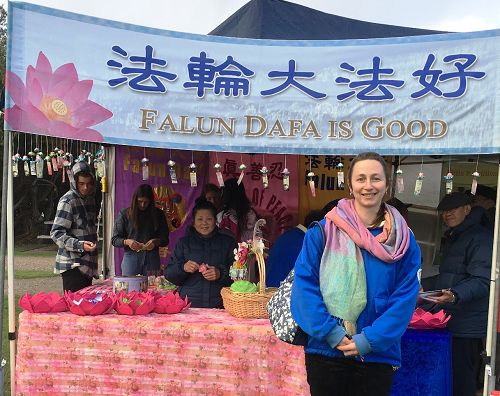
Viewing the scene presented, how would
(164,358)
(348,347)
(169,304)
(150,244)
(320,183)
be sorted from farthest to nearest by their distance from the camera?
(320,183) < (150,244) < (169,304) < (164,358) < (348,347)

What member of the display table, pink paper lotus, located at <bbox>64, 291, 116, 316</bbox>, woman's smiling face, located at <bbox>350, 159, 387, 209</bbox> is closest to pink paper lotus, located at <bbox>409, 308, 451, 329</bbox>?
the display table

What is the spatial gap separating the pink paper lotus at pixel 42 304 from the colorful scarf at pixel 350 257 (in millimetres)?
1742

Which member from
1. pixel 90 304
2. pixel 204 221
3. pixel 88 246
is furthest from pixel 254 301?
pixel 88 246

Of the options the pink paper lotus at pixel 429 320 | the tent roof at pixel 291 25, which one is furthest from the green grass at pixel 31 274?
the pink paper lotus at pixel 429 320

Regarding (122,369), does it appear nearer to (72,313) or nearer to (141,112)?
(72,313)

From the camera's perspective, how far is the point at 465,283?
2.85m

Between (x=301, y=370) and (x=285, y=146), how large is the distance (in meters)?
1.21

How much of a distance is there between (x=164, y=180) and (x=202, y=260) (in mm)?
2345

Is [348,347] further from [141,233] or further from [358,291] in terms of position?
[141,233]

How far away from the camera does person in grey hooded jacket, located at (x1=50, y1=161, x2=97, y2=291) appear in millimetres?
4074

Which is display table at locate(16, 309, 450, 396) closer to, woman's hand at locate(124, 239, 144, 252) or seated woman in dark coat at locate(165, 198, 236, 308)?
seated woman in dark coat at locate(165, 198, 236, 308)

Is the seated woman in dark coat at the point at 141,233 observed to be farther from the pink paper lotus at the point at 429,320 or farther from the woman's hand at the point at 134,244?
the pink paper lotus at the point at 429,320

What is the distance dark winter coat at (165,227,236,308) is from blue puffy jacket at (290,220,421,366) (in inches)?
55.1

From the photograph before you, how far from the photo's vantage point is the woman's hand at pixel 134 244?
4164 mm
